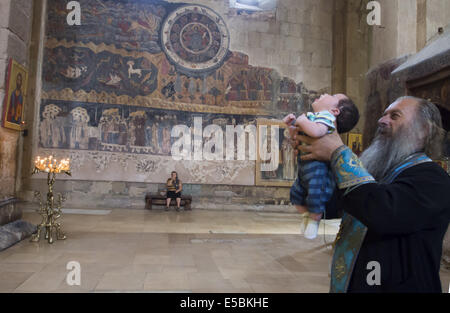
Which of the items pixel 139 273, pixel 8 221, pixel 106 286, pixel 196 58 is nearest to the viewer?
pixel 106 286

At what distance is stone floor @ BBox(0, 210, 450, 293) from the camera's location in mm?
3754

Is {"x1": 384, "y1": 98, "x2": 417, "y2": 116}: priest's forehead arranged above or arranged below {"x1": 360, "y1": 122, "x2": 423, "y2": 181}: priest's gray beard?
above

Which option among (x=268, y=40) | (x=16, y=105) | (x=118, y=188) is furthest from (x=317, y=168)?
(x=268, y=40)

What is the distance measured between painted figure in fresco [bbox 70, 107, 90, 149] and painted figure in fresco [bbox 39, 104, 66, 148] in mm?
357

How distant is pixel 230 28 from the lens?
13.4 metres

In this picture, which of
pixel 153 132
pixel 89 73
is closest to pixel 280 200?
pixel 153 132

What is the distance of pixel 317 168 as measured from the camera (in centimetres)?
131

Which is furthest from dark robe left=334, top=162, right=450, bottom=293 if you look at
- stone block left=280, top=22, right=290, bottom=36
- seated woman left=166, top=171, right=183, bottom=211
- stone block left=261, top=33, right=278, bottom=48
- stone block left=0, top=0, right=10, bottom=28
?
stone block left=280, top=22, right=290, bottom=36

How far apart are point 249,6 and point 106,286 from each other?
13309 millimetres

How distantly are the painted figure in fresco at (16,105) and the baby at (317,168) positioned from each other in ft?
21.7

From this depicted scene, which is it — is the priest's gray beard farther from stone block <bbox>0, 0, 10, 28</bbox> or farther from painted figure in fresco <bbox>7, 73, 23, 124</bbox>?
stone block <bbox>0, 0, 10, 28</bbox>

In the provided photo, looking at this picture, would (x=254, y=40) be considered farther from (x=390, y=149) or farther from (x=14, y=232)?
(x=390, y=149)

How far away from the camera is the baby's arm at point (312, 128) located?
124cm

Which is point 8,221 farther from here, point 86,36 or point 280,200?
point 280,200
